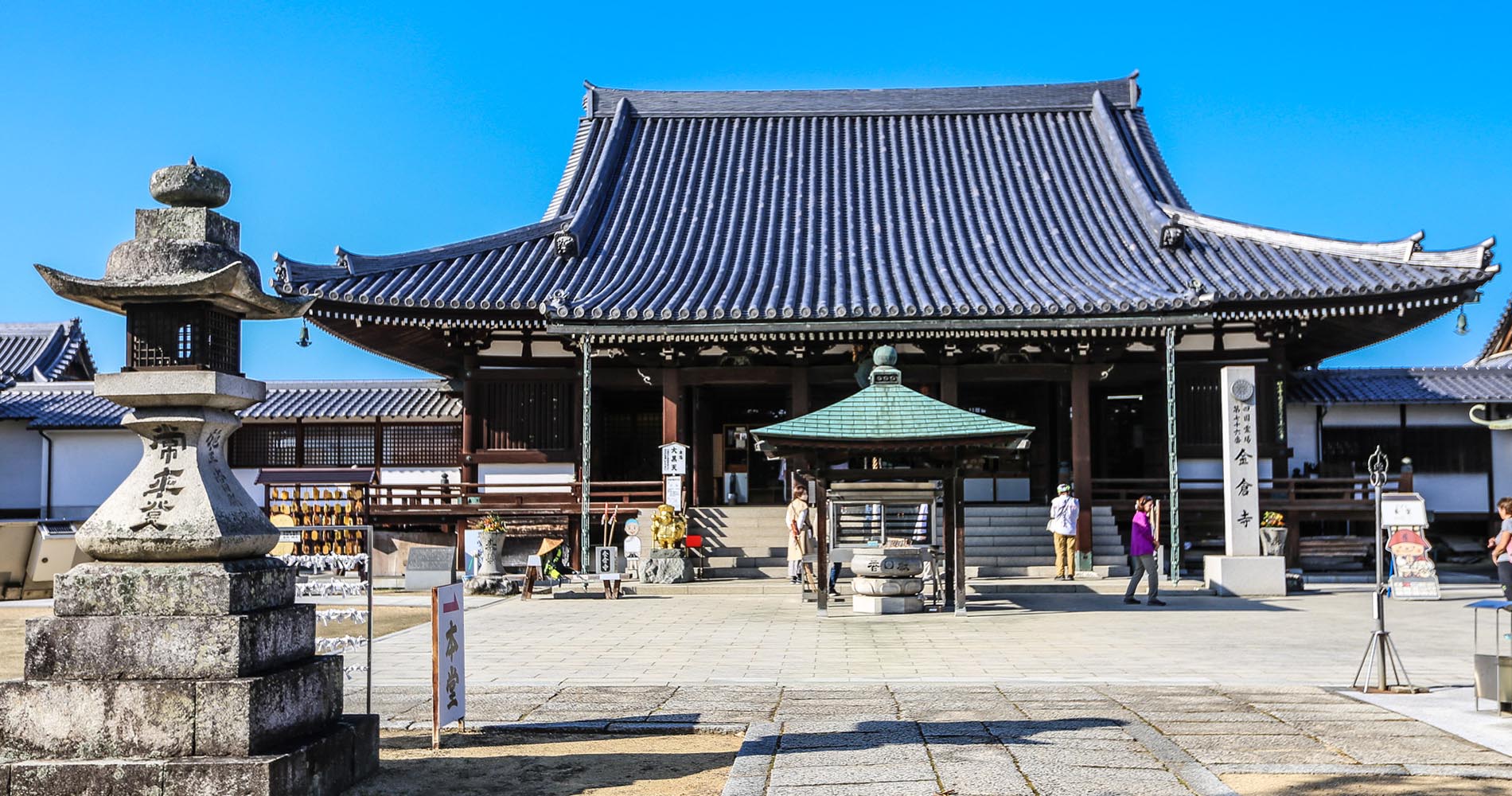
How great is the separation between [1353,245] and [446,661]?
1807cm

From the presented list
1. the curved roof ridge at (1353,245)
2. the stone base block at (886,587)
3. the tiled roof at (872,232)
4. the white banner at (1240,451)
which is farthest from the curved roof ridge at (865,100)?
the stone base block at (886,587)

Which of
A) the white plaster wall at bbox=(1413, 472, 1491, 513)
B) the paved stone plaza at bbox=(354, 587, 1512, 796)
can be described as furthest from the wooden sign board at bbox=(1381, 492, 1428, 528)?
the white plaster wall at bbox=(1413, 472, 1491, 513)

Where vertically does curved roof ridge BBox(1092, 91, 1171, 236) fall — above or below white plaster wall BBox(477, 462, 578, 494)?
above

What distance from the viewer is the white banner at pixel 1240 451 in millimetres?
16828

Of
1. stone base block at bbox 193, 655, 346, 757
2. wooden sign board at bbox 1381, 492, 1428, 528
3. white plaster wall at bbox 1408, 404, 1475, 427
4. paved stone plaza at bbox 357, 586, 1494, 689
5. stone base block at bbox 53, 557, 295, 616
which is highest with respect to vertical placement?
white plaster wall at bbox 1408, 404, 1475, 427

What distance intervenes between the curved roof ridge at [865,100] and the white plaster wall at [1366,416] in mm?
8619

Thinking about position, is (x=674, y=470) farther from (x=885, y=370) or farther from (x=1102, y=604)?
(x=1102, y=604)

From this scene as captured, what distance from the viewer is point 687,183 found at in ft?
84.0

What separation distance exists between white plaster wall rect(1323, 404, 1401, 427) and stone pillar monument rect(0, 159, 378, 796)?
825 inches

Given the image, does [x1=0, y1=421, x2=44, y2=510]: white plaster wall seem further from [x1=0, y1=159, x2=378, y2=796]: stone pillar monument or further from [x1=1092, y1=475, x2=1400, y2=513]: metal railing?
[x1=0, y1=159, x2=378, y2=796]: stone pillar monument

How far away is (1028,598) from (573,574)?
22.7 ft

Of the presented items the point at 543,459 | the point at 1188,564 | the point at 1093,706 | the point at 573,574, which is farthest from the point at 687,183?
the point at 1093,706

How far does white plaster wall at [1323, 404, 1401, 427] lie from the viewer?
22.8 m

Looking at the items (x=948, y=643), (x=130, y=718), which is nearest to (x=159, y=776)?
(x=130, y=718)
